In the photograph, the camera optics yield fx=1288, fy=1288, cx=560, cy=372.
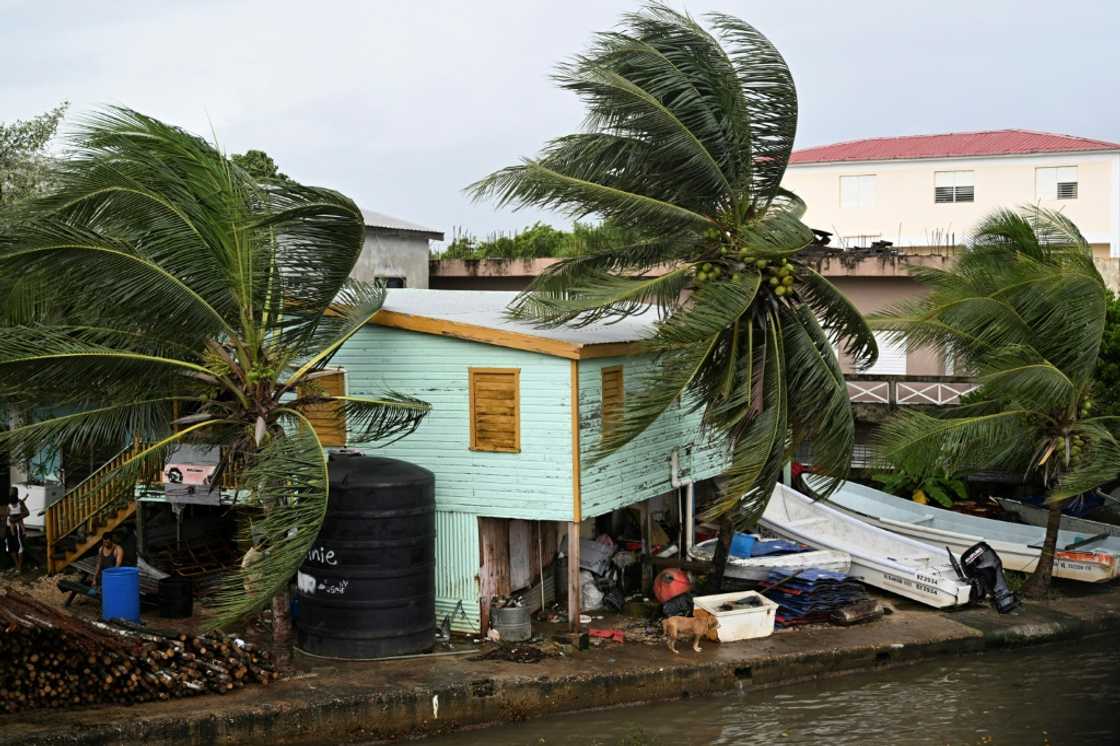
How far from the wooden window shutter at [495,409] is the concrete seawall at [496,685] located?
301 centimetres

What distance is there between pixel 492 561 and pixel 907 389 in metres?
12.3

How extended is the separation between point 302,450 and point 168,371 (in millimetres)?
1899

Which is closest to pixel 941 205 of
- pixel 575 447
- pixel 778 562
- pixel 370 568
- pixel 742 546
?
pixel 742 546

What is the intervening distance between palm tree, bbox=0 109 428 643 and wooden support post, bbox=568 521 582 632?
379 centimetres

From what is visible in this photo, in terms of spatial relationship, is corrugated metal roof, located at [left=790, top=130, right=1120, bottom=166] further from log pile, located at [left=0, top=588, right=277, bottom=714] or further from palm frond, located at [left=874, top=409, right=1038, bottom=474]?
log pile, located at [left=0, top=588, right=277, bottom=714]

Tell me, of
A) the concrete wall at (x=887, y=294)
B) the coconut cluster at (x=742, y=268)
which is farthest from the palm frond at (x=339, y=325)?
the concrete wall at (x=887, y=294)

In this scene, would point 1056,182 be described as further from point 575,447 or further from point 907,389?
point 575,447

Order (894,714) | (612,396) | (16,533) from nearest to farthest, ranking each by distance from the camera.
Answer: (894,714) → (612,396) → (16,533)

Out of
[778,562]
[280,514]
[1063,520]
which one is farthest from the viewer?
[1063,520]

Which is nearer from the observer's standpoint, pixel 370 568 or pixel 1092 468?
pixel 370 568

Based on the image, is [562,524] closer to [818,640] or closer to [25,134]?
[818,640]

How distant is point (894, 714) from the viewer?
53.4ft

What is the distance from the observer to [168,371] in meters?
15.1

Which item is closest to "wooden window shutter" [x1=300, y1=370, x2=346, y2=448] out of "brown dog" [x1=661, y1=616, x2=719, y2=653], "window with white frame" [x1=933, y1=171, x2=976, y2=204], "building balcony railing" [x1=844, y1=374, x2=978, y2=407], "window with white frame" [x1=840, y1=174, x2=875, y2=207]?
"brown dog" [x1=661, y1=616, x2=719, y2=653]
